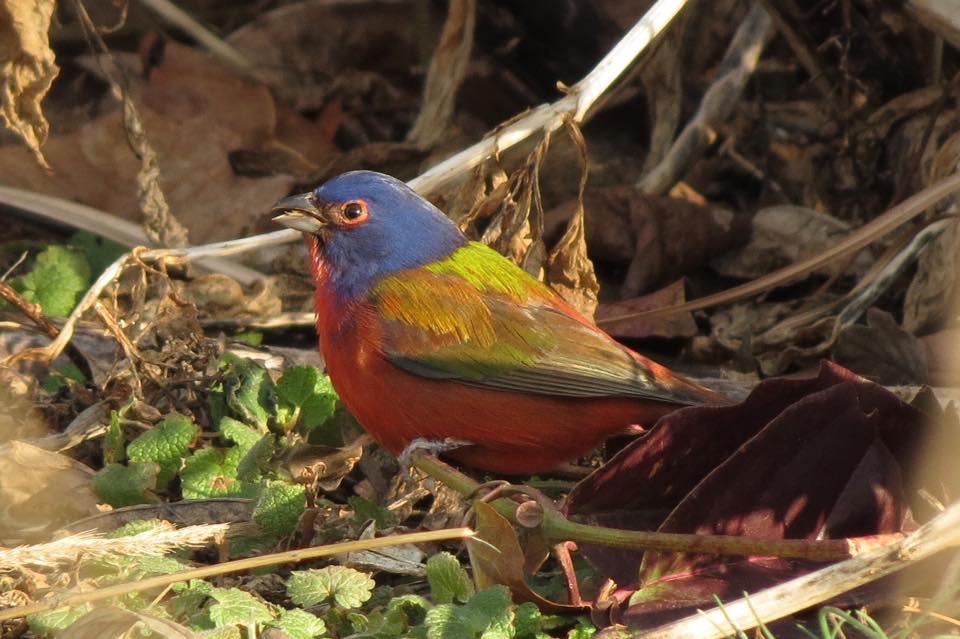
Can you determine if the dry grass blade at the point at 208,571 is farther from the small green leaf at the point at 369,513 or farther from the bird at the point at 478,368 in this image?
the bird at the point at 478,368

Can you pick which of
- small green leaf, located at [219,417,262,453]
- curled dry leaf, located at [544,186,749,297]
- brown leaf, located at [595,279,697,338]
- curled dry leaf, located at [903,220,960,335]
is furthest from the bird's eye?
curled dry leaf, located at [903,220,960,335]

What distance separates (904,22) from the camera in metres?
5.24

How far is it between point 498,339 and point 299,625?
122 cm

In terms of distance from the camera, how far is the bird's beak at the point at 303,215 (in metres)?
4.41

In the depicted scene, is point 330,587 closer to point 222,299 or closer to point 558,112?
point 558,112

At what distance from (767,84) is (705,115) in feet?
3.49

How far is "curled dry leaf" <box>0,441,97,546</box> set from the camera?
395 centimetres

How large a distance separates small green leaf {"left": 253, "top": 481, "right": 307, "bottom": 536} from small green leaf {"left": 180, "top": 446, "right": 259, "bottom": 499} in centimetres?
30

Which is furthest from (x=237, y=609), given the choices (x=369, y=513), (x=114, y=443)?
(x=114, y=443)

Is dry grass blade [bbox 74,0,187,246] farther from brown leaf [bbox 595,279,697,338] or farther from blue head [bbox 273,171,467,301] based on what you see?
brown leaf [bbox 595,279,697,338]

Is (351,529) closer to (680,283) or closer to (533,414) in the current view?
(533,414)

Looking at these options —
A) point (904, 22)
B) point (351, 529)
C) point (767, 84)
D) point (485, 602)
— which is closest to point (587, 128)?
point (767, 84)

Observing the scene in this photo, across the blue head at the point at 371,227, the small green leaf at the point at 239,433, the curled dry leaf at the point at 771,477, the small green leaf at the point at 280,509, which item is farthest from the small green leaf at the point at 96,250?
the curled dry leaf at the point at 771,477

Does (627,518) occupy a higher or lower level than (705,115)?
lower
